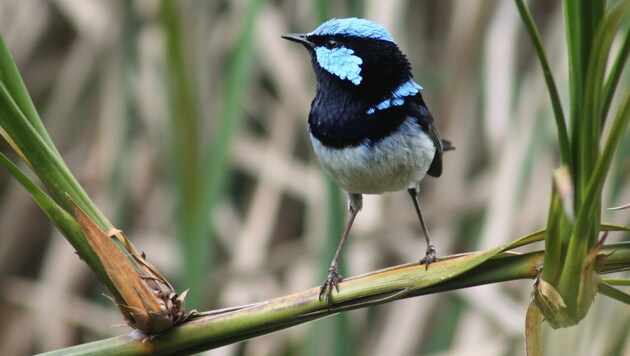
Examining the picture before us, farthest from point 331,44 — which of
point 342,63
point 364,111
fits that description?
point 364,111

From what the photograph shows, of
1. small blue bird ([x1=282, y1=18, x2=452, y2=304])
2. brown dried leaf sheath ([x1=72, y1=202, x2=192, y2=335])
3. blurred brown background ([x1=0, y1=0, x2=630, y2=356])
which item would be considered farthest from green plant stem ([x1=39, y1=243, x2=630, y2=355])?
blurred brown background ([x1=0, y1=0, x2=630, y2=356])

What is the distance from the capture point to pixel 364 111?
1.64 meters

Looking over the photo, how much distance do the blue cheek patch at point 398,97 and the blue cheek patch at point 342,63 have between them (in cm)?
6

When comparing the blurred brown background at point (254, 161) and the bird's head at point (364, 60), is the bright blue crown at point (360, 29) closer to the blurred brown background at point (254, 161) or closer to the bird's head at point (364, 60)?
the bird's head at point (364, 60)

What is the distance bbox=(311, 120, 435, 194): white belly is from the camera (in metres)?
1.63

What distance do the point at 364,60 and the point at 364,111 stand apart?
0.10m

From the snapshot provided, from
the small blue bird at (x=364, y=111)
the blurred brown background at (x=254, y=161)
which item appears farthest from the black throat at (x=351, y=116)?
the blurred brown background at (x=254, y=161)

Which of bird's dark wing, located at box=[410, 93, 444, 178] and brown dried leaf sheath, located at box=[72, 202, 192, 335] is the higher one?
bird's dark wing, located at box=[410, 93, 444, 178]

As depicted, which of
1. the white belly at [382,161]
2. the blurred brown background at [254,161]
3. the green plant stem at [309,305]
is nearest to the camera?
the green plant stem at [309,305]

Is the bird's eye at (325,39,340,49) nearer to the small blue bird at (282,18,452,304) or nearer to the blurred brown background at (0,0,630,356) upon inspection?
the small blue bird at (282,18,452,304)

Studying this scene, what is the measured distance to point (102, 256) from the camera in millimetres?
989

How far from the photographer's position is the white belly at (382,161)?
5.34ft

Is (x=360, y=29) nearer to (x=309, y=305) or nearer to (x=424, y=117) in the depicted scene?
(x=424, y=117)

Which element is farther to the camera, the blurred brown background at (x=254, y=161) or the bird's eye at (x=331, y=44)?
the blurred brown background at (x=254, y=161)
